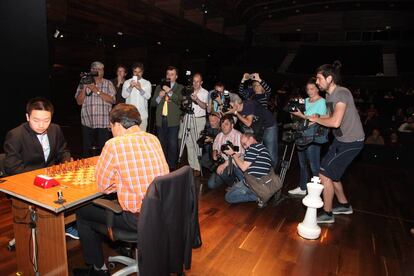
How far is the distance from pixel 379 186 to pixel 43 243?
14.1ft

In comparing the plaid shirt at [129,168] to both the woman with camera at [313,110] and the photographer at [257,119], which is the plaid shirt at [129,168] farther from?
the photographer at [257,119]

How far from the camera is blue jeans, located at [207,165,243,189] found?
11.9 ft

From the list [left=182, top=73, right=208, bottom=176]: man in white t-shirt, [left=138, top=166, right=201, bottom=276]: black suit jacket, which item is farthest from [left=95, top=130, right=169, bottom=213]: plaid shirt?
[left=182, top=73, right=208, bottom=176]: man in white t-shirt

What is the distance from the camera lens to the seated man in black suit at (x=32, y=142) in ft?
6.98

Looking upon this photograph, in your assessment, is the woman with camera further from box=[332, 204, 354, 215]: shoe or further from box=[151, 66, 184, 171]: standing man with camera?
box=[151, 66, 184, 171]: standing man with camera

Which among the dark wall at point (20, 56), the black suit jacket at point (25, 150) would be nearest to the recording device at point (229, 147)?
the black suit jacket at point (25, 150)

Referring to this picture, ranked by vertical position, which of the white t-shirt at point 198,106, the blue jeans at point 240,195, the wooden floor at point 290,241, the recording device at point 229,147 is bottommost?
the wooden floor at point 290,241

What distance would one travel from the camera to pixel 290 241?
2.71 meters

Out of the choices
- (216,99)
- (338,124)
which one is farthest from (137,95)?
(338,124)

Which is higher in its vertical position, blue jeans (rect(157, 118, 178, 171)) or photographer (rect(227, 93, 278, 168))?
photographer (rect(227, 93, 278, 168))

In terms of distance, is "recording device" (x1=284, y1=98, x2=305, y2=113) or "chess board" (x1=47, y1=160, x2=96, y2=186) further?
"recording device" (x1=284, y1=98, x2=305, y2=113)

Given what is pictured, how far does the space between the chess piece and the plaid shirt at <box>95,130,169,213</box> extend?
61.8 inches

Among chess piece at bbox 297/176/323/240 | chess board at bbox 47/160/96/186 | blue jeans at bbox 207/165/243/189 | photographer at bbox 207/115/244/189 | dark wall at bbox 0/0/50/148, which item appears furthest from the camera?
blue jeans at bbox 207/165/243/189

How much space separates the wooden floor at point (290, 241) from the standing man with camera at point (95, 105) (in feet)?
3.89
